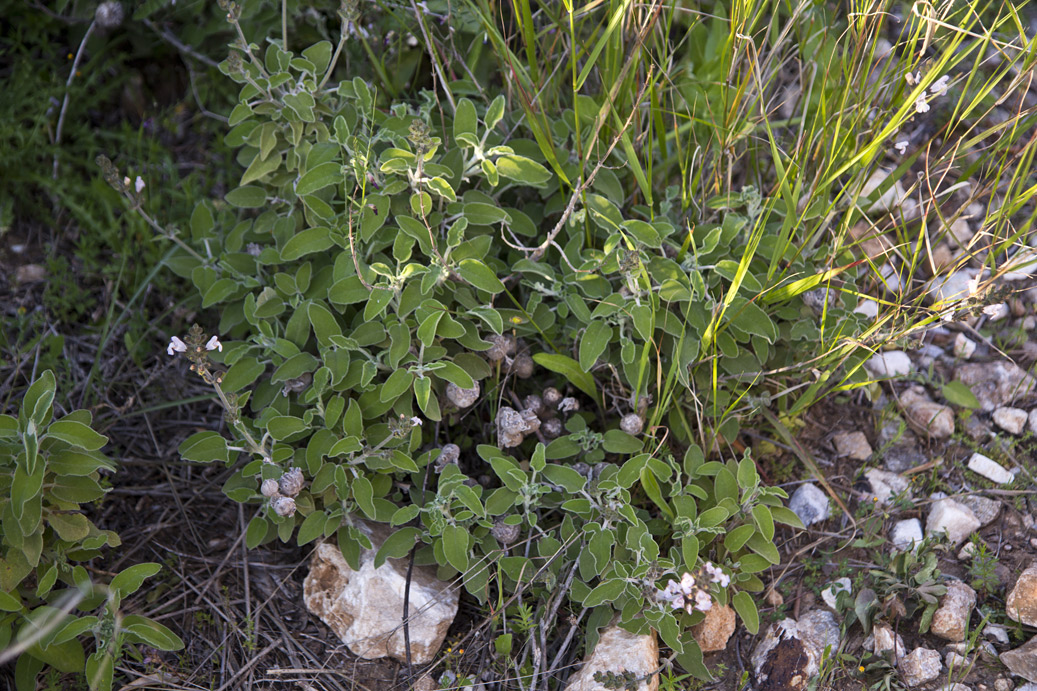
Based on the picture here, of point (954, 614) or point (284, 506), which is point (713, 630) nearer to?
point (954, 614)

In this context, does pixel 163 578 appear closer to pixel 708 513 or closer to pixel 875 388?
pixel 708 513

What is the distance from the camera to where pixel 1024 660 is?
197cm

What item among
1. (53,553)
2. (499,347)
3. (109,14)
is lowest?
(53,553)

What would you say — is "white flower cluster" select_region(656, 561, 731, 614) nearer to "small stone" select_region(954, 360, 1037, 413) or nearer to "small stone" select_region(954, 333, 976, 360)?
"small stone" select_region(954, 360, 1037, 413)

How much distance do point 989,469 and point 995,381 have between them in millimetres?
365

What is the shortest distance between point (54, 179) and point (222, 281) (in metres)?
1.19

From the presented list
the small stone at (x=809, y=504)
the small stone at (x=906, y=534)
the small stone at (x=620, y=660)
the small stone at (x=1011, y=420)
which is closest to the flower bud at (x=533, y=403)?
the small stone at (x=620, y=660)

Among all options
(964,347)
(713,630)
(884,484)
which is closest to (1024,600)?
(884,484)

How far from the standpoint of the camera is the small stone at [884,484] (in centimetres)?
242

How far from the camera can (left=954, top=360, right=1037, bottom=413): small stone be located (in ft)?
8.43

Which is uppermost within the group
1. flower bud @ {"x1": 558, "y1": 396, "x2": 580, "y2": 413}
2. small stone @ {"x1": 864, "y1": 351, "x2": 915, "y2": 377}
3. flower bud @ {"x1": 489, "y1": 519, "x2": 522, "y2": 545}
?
small stone @ {"x1": 864, "y1": 351, "x2": 915, "y2": 377}

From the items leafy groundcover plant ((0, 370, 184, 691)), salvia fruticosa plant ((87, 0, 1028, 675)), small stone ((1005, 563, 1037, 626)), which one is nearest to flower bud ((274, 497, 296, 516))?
salvia fruticosa plant ((87, 0, 1028, 675))

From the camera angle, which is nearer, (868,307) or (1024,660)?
(1024,660)

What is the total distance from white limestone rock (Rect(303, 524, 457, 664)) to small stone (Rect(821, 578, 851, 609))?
1.07m
